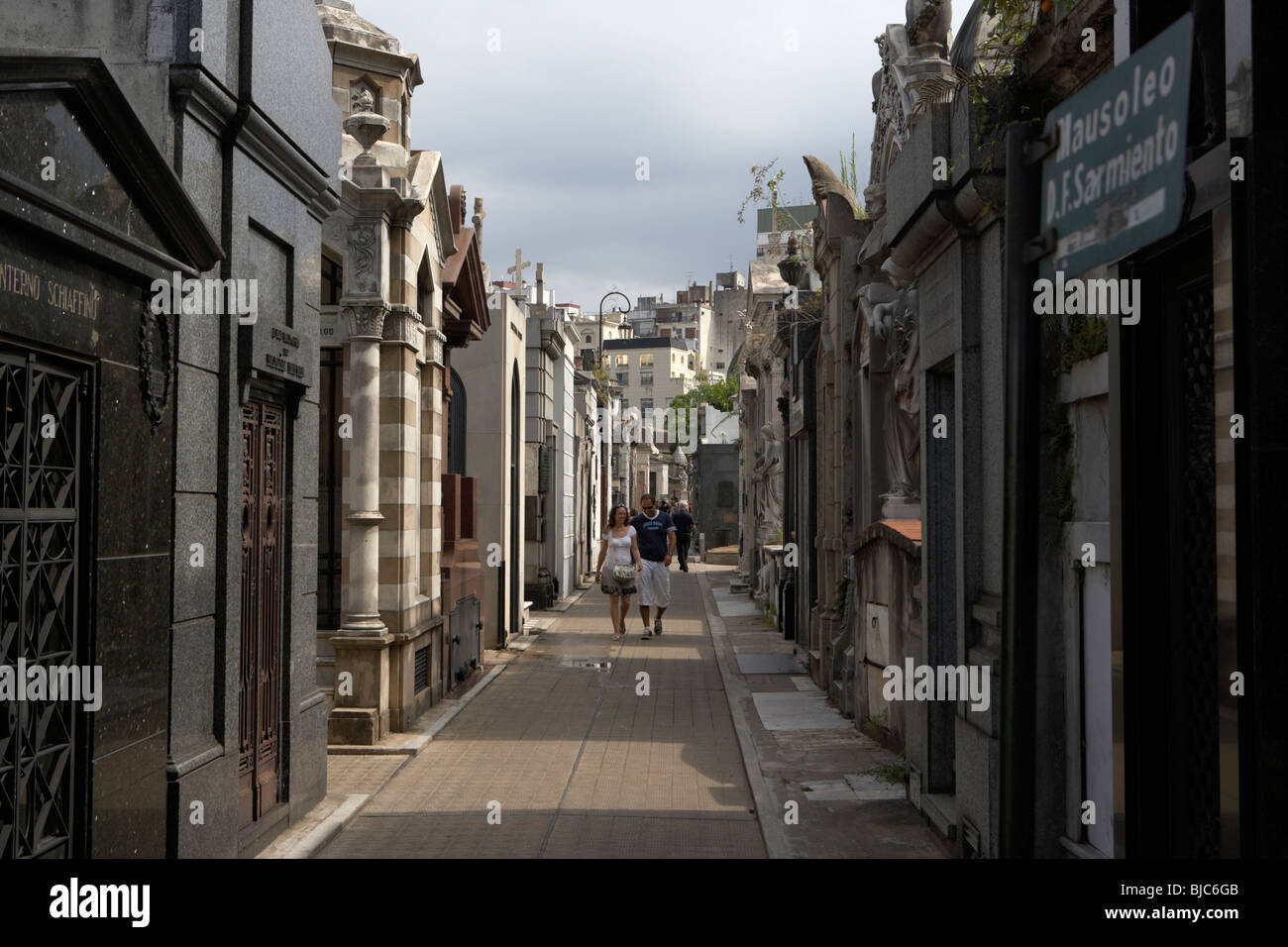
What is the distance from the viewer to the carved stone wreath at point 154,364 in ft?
17.4

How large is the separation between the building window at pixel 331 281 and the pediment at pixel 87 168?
232 inches

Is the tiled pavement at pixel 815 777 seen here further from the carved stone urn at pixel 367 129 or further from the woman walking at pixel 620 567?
the carved stone urn at pixel 367 129

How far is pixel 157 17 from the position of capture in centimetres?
573

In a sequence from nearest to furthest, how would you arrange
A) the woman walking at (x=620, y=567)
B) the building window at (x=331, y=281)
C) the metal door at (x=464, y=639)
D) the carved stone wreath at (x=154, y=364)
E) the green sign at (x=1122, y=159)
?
the green sign at (x=1122, y=159)
the carved stone wreath at (x=154, y=364)
the building window at (x=331, y=281)
the metal door at (x=464, y=639)
the woman walking at (x=620, y=567)

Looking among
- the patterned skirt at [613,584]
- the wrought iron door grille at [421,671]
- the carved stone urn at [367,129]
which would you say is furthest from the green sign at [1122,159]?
the patterned skirt at [613,584]

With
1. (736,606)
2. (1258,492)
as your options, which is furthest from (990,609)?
(736,606)

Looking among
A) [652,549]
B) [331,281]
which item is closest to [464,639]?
[331,281]

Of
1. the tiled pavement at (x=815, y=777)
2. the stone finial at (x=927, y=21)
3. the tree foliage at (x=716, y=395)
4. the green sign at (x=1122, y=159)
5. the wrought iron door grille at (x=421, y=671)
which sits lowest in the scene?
the tiled pavement at (x=815, y=777)

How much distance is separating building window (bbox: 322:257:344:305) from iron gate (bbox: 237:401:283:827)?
13.5 ft

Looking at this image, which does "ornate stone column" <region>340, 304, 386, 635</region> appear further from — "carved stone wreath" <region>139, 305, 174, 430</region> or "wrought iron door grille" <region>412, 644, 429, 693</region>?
"carved stone wreath" <region>139, 305, 174, 430</region>

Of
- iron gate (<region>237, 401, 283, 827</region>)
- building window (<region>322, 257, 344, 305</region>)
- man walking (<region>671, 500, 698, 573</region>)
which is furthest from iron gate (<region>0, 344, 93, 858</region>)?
man walking (<region>671, 500, 698, 573</region>)

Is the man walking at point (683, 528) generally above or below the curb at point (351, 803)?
above

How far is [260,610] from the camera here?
7.27 metres
